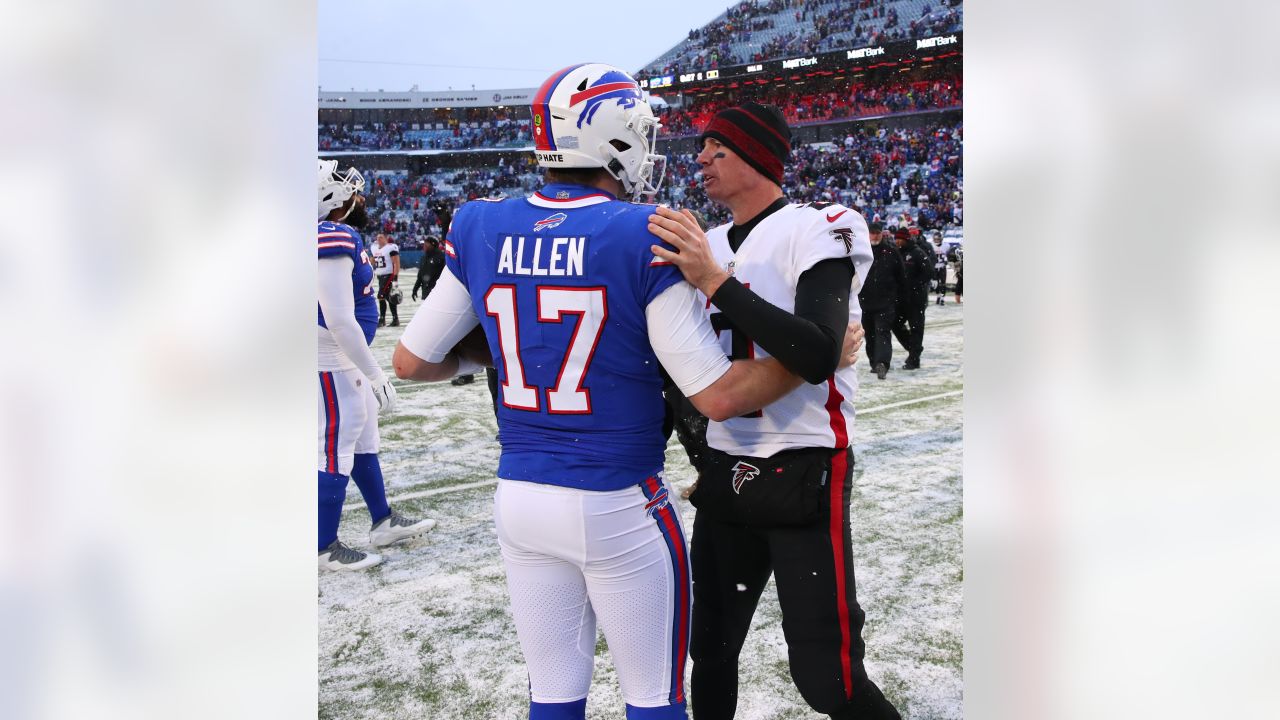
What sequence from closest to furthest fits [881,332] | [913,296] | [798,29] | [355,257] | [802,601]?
[802,601] < [355,257] < [881,332] < [913,296] < [798,29]

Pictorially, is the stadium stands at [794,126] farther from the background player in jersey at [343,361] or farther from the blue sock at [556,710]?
the blue sock at [556,710]

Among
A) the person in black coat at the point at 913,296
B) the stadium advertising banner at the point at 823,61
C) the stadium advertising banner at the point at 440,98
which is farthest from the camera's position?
the stadium advertising banner at the point at 440,98

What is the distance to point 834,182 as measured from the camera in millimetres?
36938

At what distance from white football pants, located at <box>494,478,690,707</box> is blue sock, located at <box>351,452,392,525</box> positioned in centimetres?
297

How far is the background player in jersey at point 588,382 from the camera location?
1731mm

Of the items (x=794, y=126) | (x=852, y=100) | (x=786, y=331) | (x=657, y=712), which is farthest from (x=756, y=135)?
(x=794, y=126)

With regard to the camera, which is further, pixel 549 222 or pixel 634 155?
pixel 634 155

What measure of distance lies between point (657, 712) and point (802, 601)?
1.64ft

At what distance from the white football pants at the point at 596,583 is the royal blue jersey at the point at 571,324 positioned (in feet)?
0.19

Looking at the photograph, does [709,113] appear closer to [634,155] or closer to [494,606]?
[494,606]

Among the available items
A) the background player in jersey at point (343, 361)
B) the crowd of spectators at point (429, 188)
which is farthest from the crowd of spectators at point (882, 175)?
the background player in jersey at point (343, 361)
